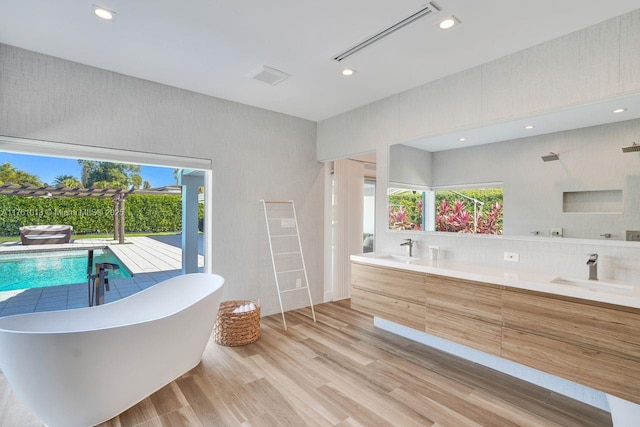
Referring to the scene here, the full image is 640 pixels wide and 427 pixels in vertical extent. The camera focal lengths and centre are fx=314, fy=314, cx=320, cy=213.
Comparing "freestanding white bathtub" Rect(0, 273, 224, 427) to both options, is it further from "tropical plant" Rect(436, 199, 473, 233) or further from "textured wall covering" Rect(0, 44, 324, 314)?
"tropical plant" Rect(436, 199, 473, 233)

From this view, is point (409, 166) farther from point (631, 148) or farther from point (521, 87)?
point (631, 148)

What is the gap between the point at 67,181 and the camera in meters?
3.04

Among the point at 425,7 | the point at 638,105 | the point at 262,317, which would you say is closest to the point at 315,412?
the point at 262,317

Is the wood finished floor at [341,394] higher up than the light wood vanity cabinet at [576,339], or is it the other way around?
the light wood vanity cabinet at [576,339]

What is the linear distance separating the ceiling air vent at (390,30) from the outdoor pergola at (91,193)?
2.49 metres

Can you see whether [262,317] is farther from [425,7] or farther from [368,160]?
[425,7]

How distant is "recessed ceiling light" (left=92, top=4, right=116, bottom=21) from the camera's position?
210cm

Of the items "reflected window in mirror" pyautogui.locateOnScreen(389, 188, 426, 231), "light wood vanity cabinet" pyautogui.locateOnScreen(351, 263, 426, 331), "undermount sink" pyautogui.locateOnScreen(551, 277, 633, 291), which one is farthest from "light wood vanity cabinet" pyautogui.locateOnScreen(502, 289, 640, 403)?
"reflected window in mirror" pyautogui.locateOnScreen(389, 188, 426, 231)

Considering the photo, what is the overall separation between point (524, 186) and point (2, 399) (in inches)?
170

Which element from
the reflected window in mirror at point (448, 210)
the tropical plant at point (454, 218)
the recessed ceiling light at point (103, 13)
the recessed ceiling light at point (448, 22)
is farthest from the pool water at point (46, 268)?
the recessed ceiling light at point (448, 22)

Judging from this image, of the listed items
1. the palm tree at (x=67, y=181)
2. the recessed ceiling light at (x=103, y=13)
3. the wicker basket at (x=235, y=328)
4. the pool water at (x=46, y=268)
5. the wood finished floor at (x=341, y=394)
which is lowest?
the wood finished floor at (x=341, y=394)

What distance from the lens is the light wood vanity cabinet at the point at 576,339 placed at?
1.78 m

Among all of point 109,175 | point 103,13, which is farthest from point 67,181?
point 103,13

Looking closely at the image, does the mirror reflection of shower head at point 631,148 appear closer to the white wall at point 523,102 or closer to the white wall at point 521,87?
the white wall at point 523,102
